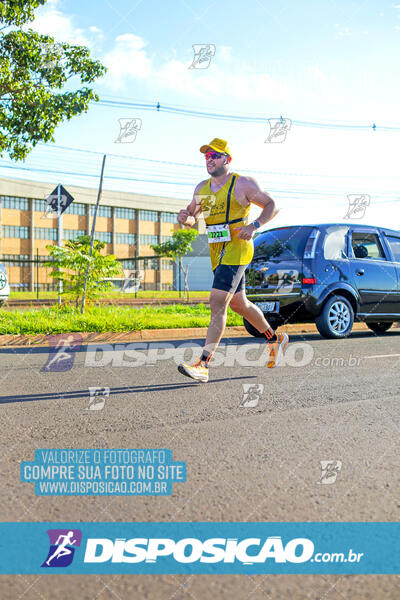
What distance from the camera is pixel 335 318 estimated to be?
895 centimetres

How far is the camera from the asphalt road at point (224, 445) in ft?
Answer: 5.84

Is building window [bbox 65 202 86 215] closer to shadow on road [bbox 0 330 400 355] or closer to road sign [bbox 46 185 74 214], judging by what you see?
road sign [bbox 46 185 74 214]

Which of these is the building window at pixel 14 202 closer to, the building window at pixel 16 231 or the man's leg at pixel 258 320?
the building window at pixel 16 231

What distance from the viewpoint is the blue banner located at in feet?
6.17

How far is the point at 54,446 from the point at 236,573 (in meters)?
1.54

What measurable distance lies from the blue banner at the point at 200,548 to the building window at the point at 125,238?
66457 mm

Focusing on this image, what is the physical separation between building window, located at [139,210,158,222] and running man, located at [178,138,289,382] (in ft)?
216

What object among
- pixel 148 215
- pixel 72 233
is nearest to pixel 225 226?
pixel 72 233

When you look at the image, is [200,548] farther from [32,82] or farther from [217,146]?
[32,82]

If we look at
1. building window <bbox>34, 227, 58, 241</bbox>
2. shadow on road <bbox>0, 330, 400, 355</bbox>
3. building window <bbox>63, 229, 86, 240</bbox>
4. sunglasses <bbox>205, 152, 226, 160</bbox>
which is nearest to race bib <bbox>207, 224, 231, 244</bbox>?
sunglasses <bbox>205, 152, 226, 160</bbox>

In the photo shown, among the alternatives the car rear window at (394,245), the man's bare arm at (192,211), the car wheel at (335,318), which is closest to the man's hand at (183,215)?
the man's bare arm at (192,211)

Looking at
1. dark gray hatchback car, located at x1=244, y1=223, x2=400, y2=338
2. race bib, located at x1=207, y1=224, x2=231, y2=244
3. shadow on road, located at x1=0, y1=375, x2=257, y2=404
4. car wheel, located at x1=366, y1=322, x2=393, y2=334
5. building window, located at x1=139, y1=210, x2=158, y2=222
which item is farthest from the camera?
building window, located at x1=139, y1=210, x2=158, y2=222

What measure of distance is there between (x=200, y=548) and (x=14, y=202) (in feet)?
201

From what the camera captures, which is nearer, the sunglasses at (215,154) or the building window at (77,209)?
the sunglasses at (215,154)
